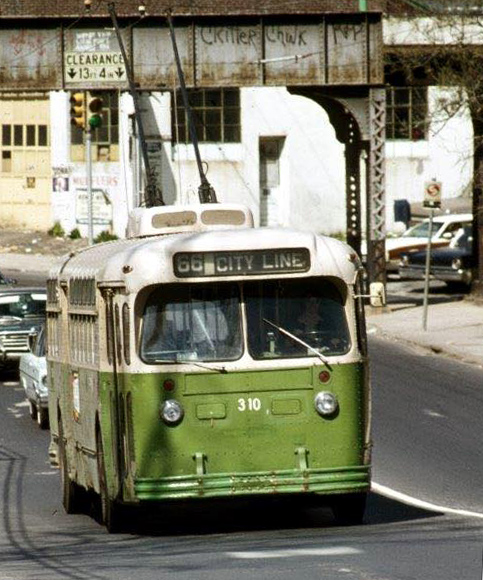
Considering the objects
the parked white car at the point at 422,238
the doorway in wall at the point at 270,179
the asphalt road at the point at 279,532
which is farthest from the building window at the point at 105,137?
the asphalt road at the point at 279,532

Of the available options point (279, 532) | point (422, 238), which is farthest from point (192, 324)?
point (422, 238)

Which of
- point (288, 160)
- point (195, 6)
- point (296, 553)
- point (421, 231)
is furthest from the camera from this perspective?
point (288, 160)

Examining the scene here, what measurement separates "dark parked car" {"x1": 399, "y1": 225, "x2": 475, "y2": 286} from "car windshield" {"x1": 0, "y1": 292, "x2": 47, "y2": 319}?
15.4 meters

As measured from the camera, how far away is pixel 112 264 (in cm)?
1379

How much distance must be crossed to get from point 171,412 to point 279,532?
1.23 meters

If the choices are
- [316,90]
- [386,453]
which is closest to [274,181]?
[316,90]

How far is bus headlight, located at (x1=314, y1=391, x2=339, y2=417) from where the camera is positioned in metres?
13.6

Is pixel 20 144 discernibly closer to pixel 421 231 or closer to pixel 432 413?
pixel 421 231

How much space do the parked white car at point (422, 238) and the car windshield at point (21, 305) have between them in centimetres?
1853

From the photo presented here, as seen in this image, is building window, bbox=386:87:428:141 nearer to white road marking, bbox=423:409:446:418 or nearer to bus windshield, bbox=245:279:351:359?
white road marking, bbox=423:409:446:418

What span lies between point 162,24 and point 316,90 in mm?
3701

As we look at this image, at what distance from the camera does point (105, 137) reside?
205 ft

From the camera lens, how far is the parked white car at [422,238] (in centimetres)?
4758

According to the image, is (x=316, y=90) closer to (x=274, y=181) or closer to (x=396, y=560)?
(x=274, y=181)
